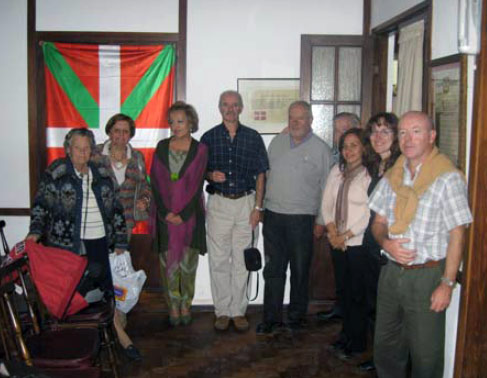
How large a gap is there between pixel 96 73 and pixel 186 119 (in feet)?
3.03

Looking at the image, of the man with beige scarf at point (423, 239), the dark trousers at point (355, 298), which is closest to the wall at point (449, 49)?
the man with beige scarf at point (423, 239)

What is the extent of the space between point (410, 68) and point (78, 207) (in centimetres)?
228

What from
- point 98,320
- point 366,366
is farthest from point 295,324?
point 98,320

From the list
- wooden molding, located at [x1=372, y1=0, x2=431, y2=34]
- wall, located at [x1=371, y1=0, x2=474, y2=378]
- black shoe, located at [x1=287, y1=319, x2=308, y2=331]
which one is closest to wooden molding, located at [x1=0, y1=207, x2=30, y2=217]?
black shoe, located at [x1=287, y1=319, x2=308, y2=331]

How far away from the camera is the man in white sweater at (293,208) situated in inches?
149

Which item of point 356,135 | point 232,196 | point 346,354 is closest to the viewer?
point 356,135

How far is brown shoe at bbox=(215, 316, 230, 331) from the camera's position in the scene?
13.0 feet

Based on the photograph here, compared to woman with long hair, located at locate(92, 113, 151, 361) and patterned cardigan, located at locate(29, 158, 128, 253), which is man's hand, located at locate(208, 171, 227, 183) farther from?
patterned cardigan, located at locate(29, 158, 128, 253)

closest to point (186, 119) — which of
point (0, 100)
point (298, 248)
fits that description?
point (298, 248)

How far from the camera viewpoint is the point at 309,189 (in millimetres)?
3805

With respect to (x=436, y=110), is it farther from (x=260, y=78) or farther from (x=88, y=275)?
(x=88, y=275)

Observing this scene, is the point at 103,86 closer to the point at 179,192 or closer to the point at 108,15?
the point at 108,15

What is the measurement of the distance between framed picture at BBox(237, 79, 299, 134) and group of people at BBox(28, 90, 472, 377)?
1.31 ft

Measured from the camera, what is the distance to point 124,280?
134 inches
